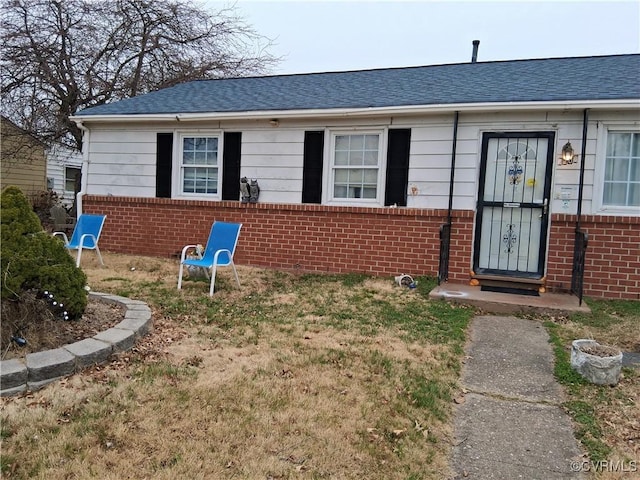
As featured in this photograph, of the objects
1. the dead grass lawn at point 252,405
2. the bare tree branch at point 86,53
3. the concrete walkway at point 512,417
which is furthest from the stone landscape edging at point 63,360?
the bare tree branch at point 86,53

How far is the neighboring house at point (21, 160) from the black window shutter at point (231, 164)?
7733mm

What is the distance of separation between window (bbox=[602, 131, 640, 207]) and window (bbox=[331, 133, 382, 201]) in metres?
2.99

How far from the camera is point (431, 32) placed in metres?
19.1

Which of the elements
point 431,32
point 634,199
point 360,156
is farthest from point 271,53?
point 634,199

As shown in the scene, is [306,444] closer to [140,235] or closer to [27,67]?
[140,235]

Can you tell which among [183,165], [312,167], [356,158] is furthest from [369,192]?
[183,165]

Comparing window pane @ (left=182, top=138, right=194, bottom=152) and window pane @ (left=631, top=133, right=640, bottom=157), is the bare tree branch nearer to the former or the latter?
window pane @ (left=182, top=138, right=194, bottom=152)

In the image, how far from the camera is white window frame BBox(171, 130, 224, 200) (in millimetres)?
7858

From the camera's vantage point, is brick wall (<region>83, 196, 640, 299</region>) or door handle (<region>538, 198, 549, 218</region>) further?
door handle (<region>538, 198, 549, 218</region>)

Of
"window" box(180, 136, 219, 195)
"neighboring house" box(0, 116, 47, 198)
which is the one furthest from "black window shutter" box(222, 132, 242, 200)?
"neighboring house" box(0, 116, 47, 198)

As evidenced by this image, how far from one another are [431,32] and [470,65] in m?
11.8

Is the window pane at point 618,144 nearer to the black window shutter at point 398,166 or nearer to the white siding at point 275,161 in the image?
the black window shutter at point 398,166

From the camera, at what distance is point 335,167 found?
23.7 ft

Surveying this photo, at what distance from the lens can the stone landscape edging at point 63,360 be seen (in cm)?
274
